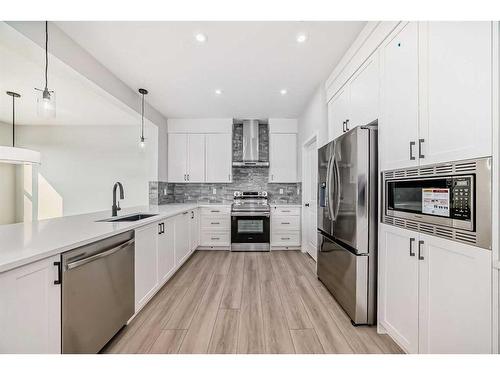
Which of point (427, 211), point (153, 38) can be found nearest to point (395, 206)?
point (427, 211)

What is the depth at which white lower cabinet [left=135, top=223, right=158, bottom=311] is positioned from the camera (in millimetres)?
1949

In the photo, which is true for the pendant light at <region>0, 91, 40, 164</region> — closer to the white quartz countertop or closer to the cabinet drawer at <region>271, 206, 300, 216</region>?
the white quartz countertop

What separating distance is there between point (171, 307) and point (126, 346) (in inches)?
22.1

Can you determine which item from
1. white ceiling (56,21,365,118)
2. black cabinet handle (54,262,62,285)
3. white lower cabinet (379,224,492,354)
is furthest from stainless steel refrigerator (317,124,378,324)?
black cabinet handle (54,262,62,285)

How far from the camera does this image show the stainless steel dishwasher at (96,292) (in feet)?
3.95

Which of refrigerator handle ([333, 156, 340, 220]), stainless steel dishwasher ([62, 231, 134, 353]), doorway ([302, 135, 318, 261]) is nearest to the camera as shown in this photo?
stainless steel dishwasher ([62, 231, 134, 353])

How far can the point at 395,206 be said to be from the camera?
1.58 metres

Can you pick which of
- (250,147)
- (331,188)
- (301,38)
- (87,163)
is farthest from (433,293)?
(87,163)

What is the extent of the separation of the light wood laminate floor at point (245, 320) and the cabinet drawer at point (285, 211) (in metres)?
1.33

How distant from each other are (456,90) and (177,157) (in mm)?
4222

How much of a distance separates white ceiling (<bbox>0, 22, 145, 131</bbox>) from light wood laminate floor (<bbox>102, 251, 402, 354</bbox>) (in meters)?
2.34

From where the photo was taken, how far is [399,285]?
153 cm

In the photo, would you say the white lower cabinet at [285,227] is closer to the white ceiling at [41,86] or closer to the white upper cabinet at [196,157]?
the white upper cabinet at [196,157]

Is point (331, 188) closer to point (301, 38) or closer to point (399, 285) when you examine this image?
point (399, 285)
